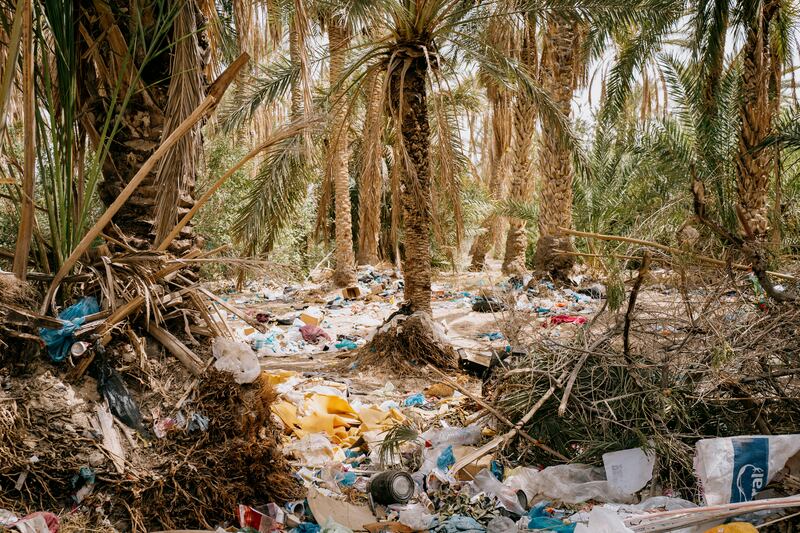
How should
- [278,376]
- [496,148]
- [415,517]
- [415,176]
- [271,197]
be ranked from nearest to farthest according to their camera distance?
[415,517] → [278,376] → [415,176] → [271,197] → [496,148]

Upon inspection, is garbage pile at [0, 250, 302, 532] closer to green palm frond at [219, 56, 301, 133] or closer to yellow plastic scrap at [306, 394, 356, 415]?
yellow plastic scrap at [306, 394, 356, 415]

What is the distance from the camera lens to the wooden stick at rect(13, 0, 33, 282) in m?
2.81

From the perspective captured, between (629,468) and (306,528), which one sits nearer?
(306,528)

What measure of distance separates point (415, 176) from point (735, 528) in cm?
526

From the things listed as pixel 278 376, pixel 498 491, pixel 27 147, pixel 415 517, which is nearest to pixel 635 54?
pixel 278 376

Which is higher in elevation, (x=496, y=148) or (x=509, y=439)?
(x=496, y=148)

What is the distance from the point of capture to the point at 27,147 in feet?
9.59

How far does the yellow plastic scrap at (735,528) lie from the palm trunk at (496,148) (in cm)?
894

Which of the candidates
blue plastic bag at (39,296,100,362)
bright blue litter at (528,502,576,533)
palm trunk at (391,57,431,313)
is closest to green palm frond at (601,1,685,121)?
palm trunk at (391,57,431,313)

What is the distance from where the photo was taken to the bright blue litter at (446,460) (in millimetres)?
4148

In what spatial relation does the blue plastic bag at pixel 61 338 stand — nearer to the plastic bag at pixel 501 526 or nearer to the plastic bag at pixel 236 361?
the plastic bag at pixel 236 361

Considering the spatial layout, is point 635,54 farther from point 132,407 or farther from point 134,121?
point 132,407

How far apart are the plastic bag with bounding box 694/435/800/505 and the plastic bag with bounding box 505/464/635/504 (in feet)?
1.56

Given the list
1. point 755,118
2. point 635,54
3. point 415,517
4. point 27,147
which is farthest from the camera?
point 635,54
